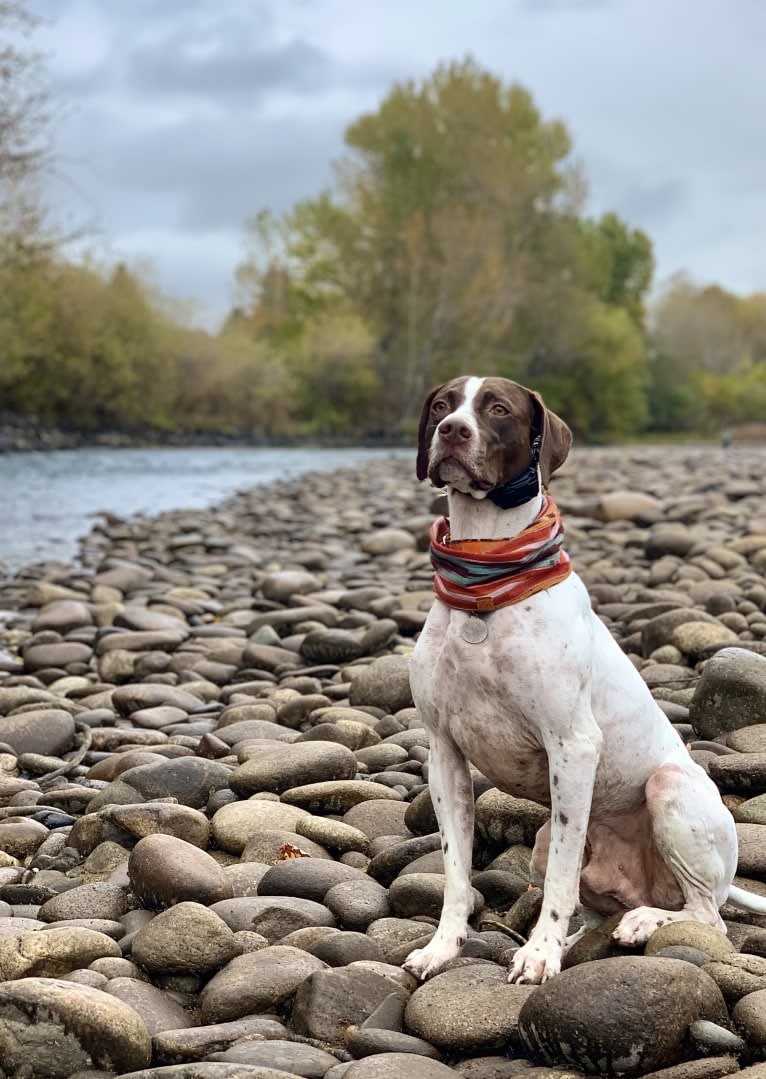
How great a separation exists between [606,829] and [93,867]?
A: 6.01ft

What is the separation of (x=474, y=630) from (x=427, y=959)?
3.03ft

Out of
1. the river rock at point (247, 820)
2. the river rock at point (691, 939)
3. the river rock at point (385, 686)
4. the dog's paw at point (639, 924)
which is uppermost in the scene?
the river rock at point (385, 686)

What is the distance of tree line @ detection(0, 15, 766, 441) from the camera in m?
47.9

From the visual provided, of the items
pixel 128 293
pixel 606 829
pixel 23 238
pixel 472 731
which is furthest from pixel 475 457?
pixel 128 293

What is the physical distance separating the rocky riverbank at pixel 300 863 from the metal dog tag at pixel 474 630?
895 mm

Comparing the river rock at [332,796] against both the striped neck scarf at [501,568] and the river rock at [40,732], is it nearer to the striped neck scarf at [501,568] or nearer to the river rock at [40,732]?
the striped neck scarf at [501,568]

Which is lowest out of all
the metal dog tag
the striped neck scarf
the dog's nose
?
the metal dog tag

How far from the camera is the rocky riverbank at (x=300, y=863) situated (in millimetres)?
2838

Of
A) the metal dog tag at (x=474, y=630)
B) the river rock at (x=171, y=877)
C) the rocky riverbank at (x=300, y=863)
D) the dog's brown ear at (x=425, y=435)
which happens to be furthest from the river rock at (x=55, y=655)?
the metal dog tag at (x=474, y=630)

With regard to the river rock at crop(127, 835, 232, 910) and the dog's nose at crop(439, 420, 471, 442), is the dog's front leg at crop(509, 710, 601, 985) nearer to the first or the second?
the dog's nose at crop(439, 420, 471, 442)

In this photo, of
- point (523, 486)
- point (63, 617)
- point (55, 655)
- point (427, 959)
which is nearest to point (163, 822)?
point (427, 959)

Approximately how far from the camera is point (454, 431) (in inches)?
129

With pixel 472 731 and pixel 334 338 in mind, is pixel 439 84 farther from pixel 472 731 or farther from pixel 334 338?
pixel 472 731

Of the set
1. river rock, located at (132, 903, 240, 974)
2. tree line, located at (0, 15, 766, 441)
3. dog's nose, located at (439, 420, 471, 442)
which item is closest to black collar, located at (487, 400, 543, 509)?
dog's nose, located at (439, 420, 471, 442)
